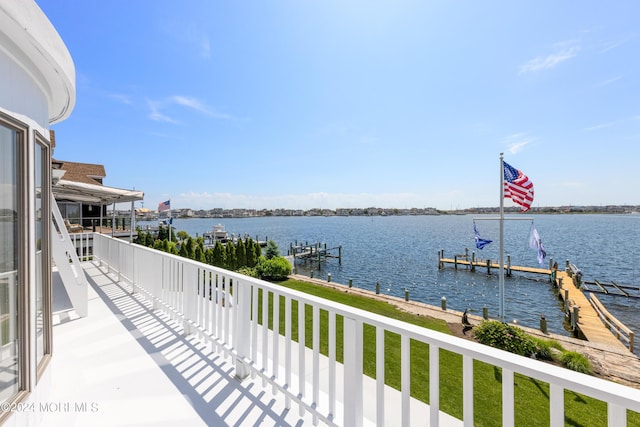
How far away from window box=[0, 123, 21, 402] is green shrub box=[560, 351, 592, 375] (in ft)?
30.2

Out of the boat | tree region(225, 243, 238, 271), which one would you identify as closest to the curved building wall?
tree region(225, 243, 238, 271)

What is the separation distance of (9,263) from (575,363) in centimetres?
965

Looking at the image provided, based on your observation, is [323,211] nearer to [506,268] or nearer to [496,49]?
[506,268]

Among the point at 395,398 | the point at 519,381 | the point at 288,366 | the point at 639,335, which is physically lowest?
the point at 639,335

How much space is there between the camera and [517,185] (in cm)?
830

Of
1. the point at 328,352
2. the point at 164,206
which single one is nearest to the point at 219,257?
the point at 164,206

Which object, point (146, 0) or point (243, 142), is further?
point (243, 142)

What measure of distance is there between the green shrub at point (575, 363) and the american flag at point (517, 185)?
3883 mm

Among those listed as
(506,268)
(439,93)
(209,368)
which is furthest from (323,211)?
(209,368)

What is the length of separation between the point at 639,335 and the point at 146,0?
20.7 metres

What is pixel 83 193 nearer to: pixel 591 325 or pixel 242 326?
pixel 242 326

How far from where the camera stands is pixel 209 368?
2605 mm

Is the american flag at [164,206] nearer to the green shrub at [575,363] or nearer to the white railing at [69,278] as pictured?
the white railing at [69,278]

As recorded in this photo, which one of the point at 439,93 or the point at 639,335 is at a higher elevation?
the point at 439,93
